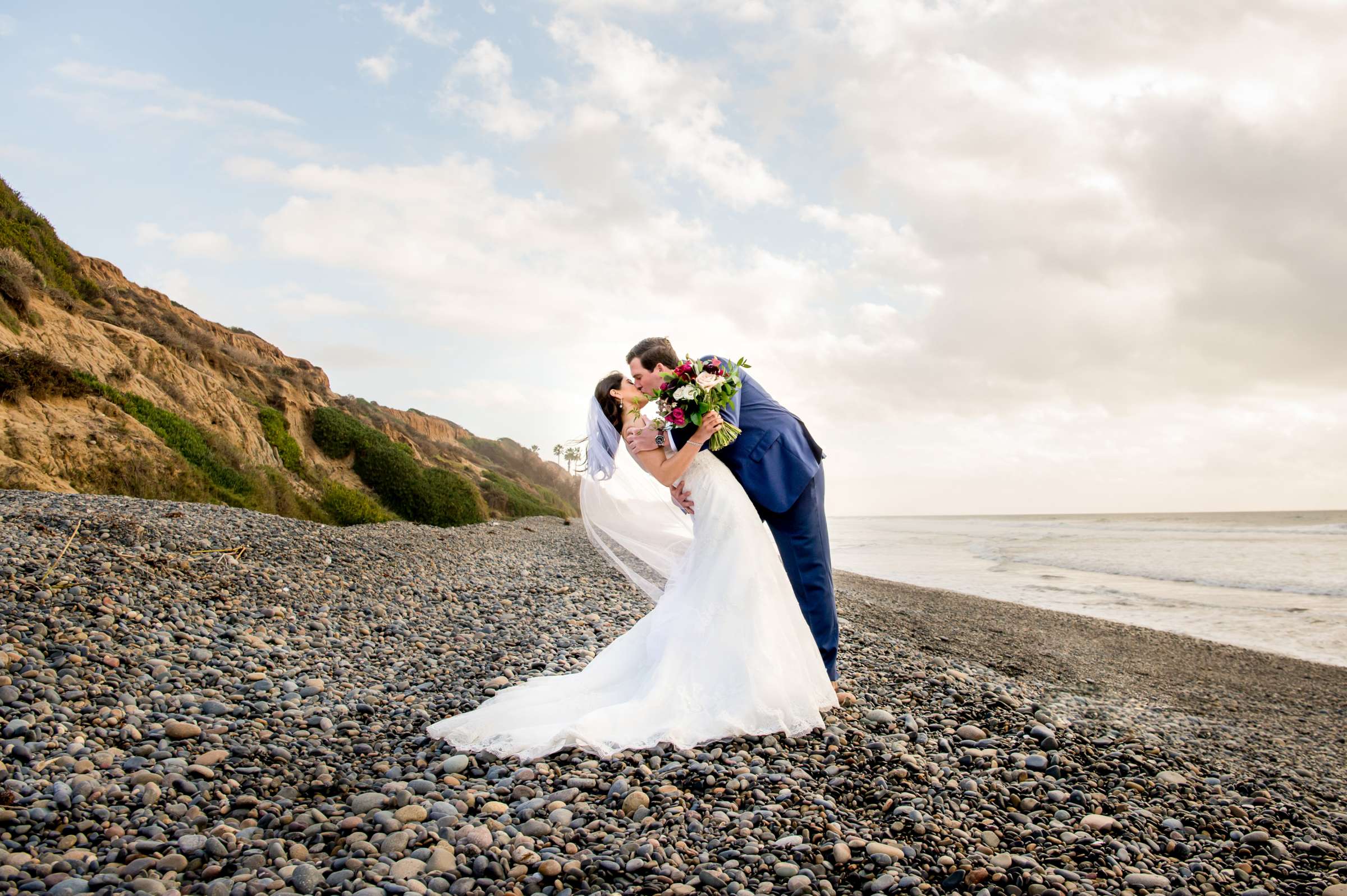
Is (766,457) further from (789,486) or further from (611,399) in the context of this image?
(611,399)

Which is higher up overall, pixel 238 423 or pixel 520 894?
pixel 238 423

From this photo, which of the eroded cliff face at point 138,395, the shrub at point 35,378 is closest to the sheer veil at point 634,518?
the eroded cliff face at point 138,395

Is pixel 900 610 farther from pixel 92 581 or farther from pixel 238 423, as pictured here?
pixel 238 423

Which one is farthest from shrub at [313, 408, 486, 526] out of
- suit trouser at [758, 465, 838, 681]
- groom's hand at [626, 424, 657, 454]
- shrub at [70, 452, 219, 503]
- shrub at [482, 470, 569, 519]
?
suit trouser at [758, 465, 838, 681]

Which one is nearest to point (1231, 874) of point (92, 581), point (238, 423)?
point (92, 581)

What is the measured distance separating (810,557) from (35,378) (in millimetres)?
16361

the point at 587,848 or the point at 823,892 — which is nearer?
the point at 823,892

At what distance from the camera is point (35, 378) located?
14.4 meters

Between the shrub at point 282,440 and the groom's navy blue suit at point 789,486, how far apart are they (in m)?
21.0

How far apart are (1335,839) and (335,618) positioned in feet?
29.2

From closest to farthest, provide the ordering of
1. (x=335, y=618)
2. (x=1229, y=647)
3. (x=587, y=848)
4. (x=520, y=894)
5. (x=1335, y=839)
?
(x=520, y=894), (x=587, y=848), (x=1335, y=839), (x=335, y=618), (x=1229, y=647)

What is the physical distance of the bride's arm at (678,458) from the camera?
508cm

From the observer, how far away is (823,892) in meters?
3.29

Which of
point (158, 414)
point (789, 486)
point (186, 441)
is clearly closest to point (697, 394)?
point (789, 486)
